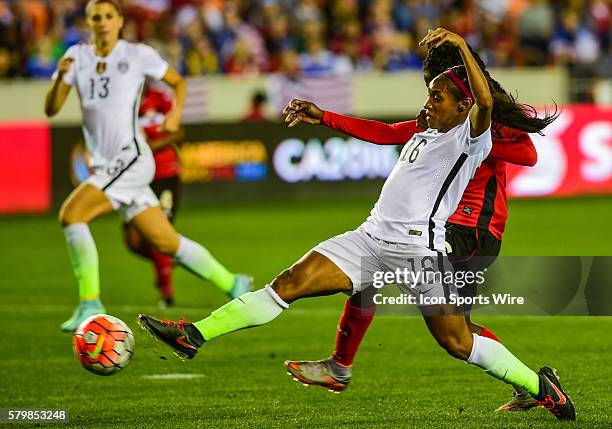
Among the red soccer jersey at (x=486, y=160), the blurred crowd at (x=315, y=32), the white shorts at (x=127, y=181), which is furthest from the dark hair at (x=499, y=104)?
the blurred crowd at (x=315, y=32)

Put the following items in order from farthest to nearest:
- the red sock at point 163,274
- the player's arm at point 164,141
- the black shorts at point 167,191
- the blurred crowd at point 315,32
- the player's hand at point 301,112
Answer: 1. the blurred crowd at point 315,32
2. the black shorts at point 167,191
3. the red sock at point 163,274
4. the player's arm at point 164,141
5. the player's hand at point 301,112

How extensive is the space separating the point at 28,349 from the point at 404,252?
12.2 feet

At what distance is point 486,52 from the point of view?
23609 millimetres

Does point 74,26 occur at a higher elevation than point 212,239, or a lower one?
higher

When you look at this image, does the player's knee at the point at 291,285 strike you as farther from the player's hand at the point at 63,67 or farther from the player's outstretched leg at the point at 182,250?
the player's hand at the point at 63,67

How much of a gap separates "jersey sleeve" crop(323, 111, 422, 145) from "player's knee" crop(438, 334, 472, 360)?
3.40 ft

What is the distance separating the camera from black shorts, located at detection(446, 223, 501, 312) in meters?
6.75

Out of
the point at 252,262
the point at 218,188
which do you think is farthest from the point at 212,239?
the point at 218,188

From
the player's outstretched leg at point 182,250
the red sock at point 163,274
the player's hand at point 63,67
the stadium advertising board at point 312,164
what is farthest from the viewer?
the stadium advertising board at point 312,164

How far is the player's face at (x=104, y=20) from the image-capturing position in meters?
9.41

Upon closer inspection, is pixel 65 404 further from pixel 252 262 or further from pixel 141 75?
pixel 252 262

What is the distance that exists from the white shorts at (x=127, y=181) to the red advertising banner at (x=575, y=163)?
1107cm

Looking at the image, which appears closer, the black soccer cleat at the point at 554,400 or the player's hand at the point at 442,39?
the player's hand at the point at 442,39

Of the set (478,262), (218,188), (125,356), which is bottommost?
(218,188)
